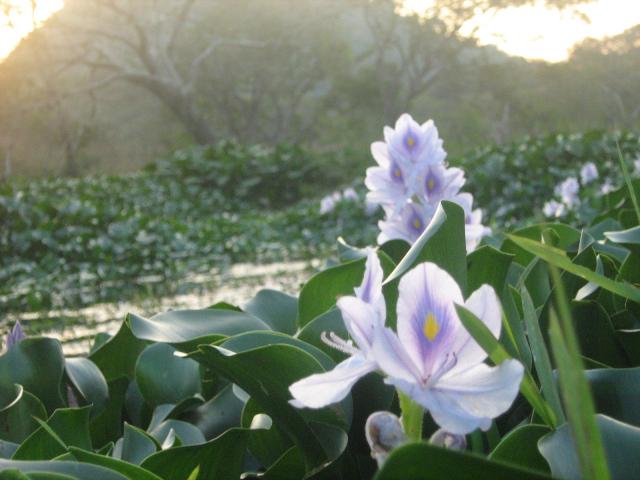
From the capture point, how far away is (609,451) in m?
0.56

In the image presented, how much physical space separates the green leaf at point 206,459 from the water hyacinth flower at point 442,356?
27cm

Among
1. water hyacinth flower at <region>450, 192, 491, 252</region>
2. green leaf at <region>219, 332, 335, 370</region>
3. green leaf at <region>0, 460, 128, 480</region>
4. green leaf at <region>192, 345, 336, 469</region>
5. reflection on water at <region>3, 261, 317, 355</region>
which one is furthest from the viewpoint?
reflection on water at <region>3, 261, 317, 355</region>

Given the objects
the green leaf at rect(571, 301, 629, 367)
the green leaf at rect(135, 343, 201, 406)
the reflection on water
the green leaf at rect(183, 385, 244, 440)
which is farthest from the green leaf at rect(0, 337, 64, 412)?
the reflection on water

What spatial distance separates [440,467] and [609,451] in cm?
18

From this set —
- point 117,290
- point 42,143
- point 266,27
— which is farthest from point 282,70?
point 117,290

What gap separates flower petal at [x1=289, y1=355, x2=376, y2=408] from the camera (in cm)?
53

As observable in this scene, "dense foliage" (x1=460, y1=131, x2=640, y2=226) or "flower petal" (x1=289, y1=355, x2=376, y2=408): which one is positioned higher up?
"flower petal" (x1=289, y1=355, x2=376, y2=408)

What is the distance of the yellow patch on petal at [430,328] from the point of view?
1.77 feet

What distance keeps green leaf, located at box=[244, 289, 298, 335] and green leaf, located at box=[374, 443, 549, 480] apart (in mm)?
920

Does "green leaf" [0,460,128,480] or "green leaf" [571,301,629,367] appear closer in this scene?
"green leaf" [0,460,128,480]

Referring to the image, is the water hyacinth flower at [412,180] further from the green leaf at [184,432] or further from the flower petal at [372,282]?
the flower petal at [372,282]

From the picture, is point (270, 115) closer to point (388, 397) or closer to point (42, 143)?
point (42, 143)

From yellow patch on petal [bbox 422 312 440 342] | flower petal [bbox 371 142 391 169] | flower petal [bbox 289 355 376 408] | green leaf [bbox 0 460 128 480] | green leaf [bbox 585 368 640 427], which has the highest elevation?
flower petal [bbox 371 142 391 169]

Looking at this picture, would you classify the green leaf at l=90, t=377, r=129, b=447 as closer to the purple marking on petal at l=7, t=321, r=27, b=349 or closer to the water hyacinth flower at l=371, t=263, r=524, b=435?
the purple marking on petal at l=7, t=321, r=27, b=349
